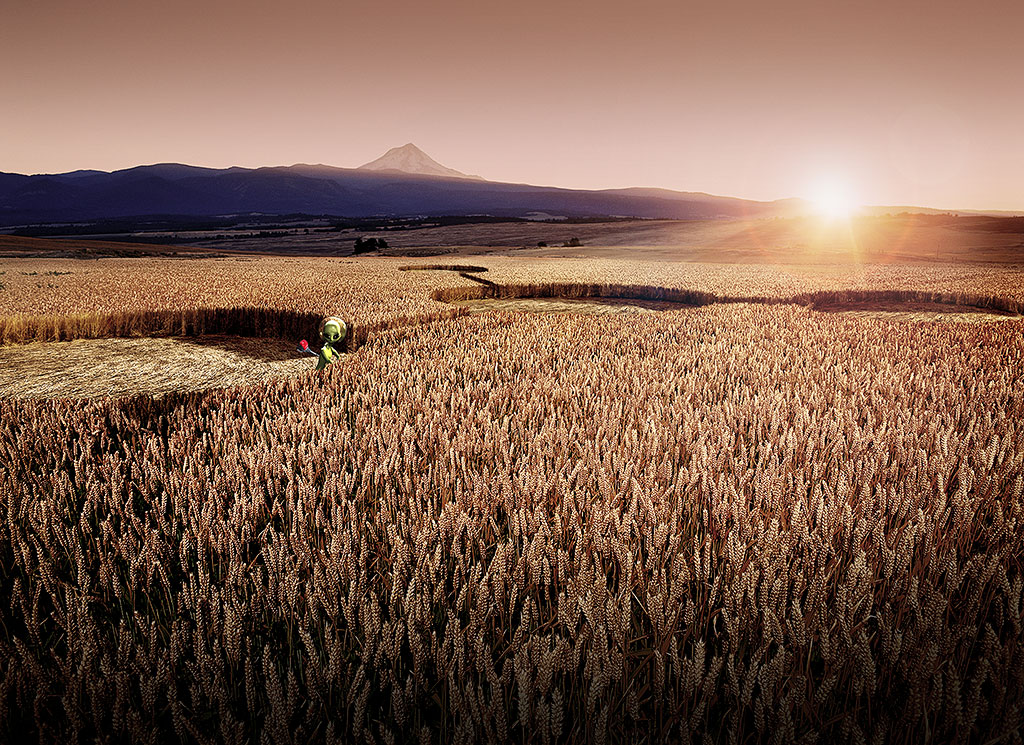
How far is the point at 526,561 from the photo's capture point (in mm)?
1594

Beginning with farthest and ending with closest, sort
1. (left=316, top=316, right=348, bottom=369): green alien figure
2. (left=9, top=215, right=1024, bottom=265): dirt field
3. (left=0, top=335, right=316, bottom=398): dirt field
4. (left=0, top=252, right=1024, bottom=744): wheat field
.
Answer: (left=9, top=215, right=1024, bottom=265): dirt field → (left=316, top=316, right=348, bottom=369): green alien figure → (left=0, top=335, right=316, bottom=398): dirt field → (left=0, top=252, right=1024, bottom=744): wheat field

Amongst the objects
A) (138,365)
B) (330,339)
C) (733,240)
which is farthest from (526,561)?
(733,240)

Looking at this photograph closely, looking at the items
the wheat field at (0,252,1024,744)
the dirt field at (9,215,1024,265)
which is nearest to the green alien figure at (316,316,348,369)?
the wheat field at (0,252,1024,744)

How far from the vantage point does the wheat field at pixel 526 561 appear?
3.64 feet

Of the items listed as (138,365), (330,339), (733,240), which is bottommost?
(138,365)

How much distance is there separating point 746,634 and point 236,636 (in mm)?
1215

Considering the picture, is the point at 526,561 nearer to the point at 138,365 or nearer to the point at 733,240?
the point at 138,365

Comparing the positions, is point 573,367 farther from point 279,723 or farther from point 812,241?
point 812,241

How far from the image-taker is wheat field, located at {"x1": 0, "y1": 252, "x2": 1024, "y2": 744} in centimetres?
111

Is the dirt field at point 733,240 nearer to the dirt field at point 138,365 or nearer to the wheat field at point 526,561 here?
the dirt field at point 138,365

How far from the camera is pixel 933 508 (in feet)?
6.48

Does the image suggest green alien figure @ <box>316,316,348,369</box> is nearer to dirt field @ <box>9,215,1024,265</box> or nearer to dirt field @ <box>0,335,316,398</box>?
dirt field @ <box>0,335,316,398</box>

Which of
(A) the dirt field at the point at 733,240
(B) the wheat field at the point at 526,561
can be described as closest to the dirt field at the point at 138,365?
(B) the wheat field at the point at 526,561

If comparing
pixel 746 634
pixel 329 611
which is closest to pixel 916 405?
pixel 746 634
